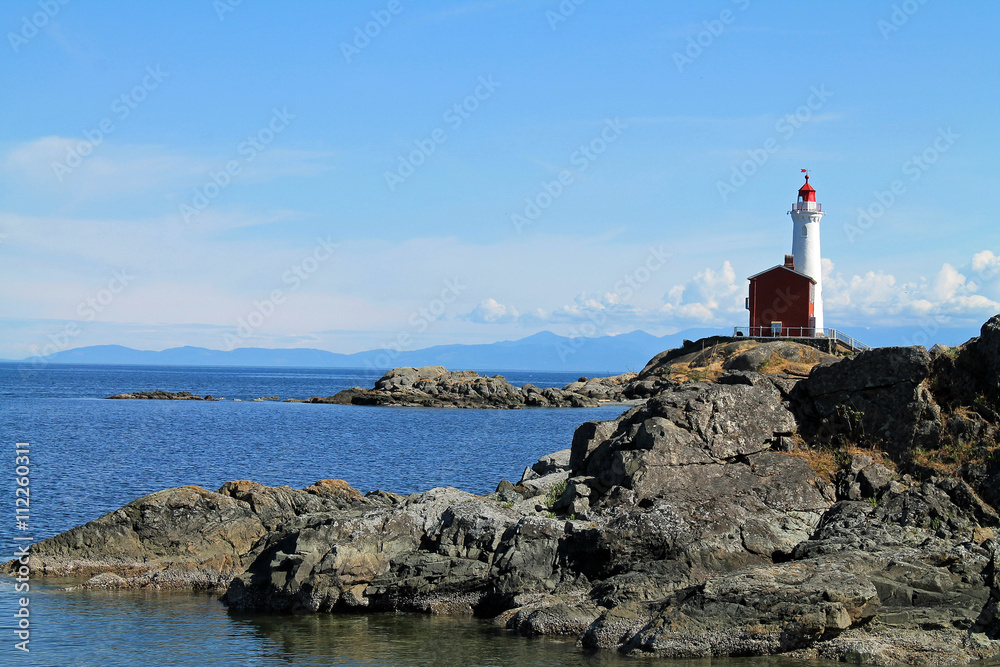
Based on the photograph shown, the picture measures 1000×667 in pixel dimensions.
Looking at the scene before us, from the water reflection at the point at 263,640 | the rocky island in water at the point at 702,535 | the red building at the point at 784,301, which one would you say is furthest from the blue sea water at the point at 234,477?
the red building at the point at 784,301

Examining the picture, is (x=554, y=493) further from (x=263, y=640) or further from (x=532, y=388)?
(x=532, y=388)

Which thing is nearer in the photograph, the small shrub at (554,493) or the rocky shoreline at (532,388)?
the small shrub at (554,493)

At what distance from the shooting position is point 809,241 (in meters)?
71.3

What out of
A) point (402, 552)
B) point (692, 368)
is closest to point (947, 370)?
point (402, 552)

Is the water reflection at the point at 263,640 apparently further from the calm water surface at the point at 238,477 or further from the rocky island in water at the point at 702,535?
the rocky island in water at the point at 702,535

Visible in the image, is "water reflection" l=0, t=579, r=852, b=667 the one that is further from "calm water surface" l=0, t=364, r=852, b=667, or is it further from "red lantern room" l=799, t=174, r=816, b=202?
"red lantern room" l=799, t=174, r=816, b=202

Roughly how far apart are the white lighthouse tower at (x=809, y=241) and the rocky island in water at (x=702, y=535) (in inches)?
2035

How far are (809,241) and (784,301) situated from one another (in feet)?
19.1

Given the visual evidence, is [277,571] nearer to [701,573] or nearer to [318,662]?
[318,662]

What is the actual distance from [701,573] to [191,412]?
248 feet

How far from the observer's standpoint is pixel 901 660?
13570 millimetres

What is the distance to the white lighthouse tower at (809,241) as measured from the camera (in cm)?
7094

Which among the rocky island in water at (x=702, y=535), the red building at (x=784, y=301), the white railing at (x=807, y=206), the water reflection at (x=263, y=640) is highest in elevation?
the white railing at (x=807, y=206)

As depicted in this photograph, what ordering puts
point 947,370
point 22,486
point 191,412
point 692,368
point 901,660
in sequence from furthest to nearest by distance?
point 191,412 → point 692,368 → point 22,486 → point 947,370 → point 901,660
